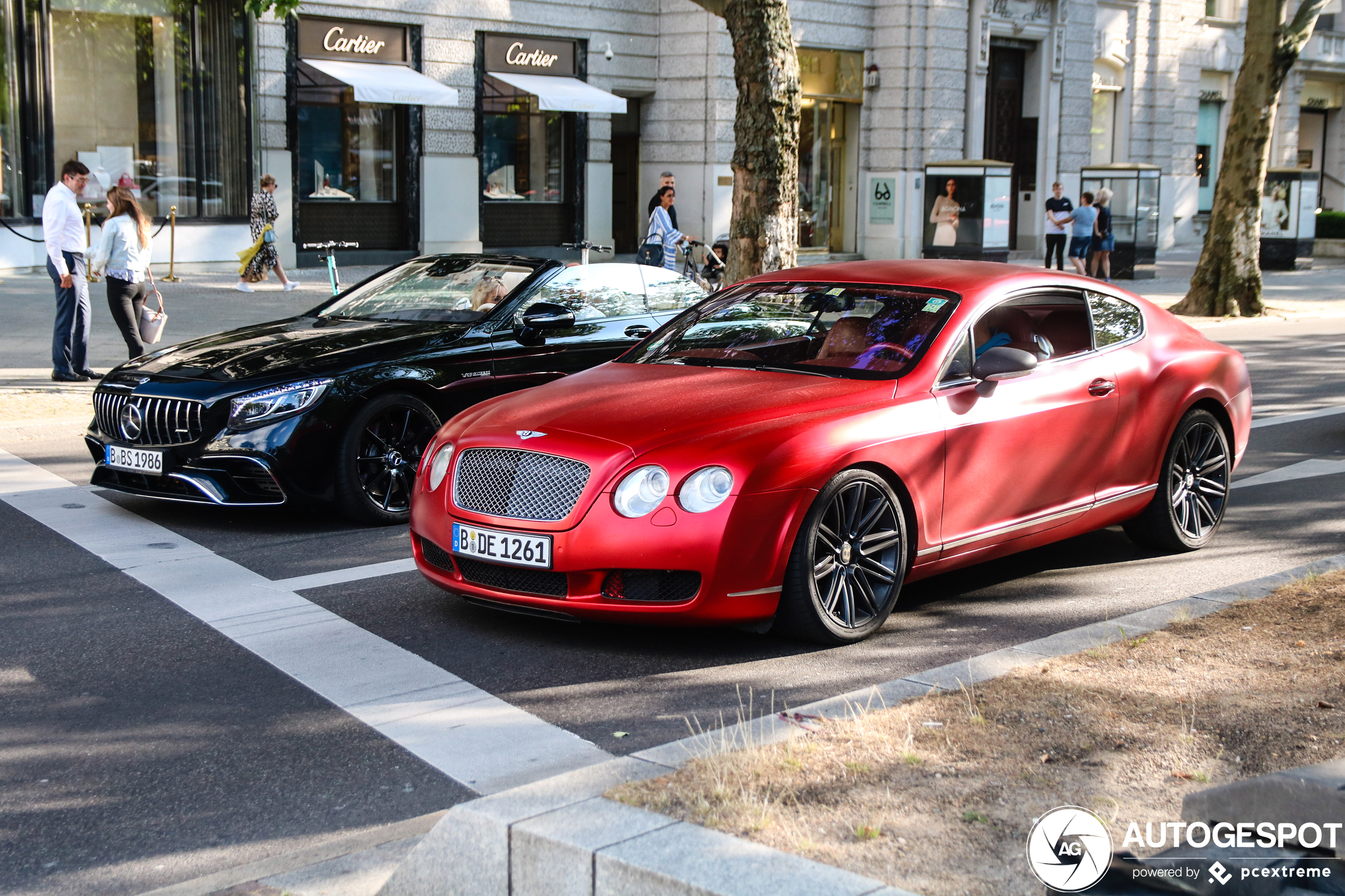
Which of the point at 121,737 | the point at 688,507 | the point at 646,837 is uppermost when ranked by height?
the point at 688,507

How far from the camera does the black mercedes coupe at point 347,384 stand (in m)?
7.54

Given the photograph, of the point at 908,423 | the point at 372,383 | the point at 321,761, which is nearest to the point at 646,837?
the point at 321,761

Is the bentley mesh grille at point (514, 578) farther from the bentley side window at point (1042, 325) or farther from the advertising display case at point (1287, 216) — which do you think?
the advertising display case at point (1287, 216)

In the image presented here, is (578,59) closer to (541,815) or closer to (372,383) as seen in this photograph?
(372,383)

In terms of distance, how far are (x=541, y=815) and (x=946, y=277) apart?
3.92m

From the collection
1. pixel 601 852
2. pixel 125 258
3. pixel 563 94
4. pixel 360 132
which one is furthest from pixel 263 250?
pixel 601 852

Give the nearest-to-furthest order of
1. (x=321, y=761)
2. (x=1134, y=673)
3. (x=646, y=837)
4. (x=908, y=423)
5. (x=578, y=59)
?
(x=646, y=837)
(x=321, y=761)
(x=1134, y=673)
(x=908, y=423)
(x=578, y=59)

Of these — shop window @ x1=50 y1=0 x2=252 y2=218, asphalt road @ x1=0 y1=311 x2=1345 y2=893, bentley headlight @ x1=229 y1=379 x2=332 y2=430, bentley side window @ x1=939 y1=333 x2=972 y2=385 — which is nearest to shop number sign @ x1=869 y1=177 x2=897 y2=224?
shop window @ x1=50 y1=0 x2=252 y2=218

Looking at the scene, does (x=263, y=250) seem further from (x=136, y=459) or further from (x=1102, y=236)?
(x=1102, y=236)

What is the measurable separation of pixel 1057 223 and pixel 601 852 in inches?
1044

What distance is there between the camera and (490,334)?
8664 mm

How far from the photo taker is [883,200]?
32.4m

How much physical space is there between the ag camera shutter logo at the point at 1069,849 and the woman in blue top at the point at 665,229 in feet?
57.4

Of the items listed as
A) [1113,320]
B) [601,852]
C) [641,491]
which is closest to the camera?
[601,852]
